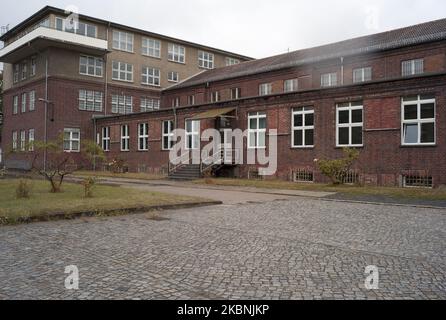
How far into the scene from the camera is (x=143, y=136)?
34719 mm

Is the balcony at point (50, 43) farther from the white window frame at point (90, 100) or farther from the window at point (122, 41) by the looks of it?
the white window frame at point (90, 100)

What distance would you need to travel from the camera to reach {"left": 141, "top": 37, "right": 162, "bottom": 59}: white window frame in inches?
1799

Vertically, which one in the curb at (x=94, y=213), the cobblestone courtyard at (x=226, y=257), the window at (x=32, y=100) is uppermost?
the window at (x=32, y=100)

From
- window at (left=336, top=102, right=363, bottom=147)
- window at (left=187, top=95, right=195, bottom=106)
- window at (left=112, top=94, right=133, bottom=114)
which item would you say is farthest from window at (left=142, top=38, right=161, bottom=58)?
window at (left=336, top=102, right=363, bottom=147)

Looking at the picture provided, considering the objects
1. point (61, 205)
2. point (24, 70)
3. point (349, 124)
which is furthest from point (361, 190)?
point (24, 70)

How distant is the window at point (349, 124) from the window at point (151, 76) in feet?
92.3

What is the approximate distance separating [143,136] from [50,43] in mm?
12248

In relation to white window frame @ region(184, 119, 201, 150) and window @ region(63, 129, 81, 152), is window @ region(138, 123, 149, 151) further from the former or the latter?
window @ region(63, 129, 81, 152)

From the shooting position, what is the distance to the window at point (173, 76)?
1881 inches

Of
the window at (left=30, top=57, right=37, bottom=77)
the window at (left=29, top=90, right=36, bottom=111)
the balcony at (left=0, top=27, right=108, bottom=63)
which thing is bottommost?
the window at (left=29, top=90, right=36, bottom=111)

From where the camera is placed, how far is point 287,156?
24031 millimetres

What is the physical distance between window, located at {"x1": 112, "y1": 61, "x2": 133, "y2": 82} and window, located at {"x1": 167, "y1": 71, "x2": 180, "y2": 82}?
16.2 ft

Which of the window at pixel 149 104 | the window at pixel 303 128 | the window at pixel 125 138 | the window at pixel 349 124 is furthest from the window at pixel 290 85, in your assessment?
the window at pixel 149 104
